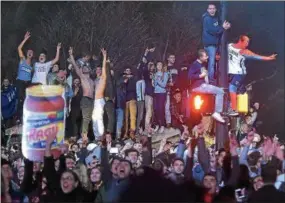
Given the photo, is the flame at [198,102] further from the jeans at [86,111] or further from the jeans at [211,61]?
the jeans at [86,111]

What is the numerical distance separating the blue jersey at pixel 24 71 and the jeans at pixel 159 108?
130 cm

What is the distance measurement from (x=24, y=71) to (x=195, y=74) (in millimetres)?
1738

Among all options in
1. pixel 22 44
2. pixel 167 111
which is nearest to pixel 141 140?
pixel 167 111

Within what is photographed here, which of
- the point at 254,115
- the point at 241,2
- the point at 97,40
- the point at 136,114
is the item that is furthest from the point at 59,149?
the point at 241,2

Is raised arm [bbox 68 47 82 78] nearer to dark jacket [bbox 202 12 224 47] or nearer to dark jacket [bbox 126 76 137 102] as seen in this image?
dark jacket [bbox 126 76 137 102]

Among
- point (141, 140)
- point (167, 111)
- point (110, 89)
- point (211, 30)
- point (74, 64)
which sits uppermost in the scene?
point (211, 30)

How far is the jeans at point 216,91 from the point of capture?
5098 millimetres

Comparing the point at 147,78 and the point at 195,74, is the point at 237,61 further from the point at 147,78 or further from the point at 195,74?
the point at 147,78

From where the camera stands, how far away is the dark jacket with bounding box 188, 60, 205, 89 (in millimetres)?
5152

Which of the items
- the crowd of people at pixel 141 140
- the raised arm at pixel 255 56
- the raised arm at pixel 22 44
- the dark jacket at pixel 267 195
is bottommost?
the dark jacket at pixel 267 195

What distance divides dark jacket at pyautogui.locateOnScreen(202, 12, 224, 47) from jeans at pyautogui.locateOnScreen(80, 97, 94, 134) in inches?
51.7

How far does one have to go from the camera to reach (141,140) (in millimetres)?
5176

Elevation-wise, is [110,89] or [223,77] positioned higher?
[223,77]

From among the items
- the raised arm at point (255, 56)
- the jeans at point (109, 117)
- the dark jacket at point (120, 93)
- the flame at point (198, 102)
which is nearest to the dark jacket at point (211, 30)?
the raised arm at point (255, 56)
